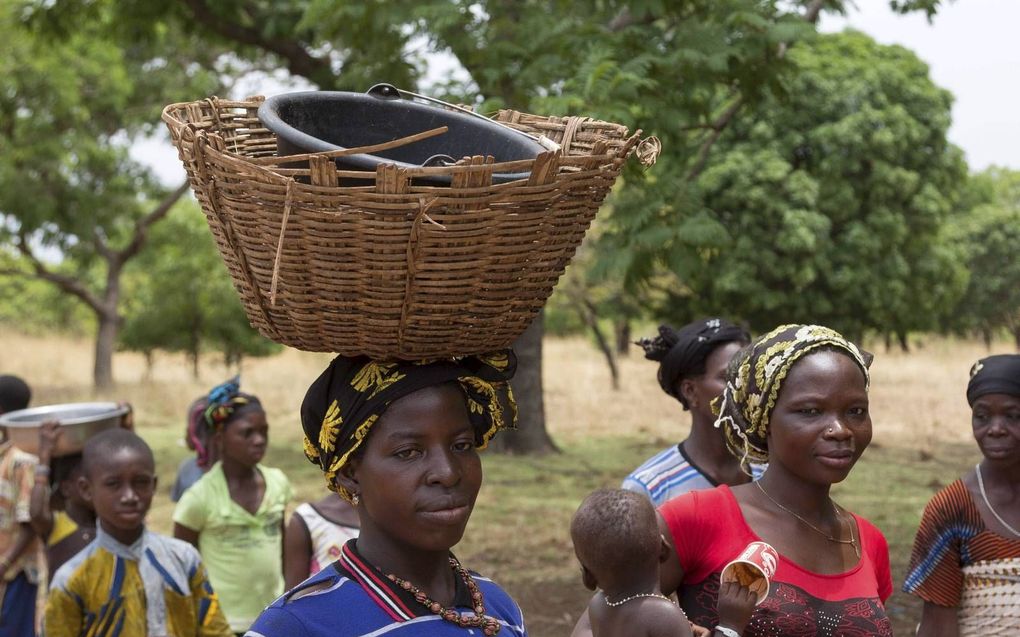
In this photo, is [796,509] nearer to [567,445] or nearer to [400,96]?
[400,96]

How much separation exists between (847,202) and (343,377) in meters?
18.2

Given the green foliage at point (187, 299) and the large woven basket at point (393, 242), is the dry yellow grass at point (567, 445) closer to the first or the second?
the green foliage at point (187, 299)

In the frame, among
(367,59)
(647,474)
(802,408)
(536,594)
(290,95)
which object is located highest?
(367,59)

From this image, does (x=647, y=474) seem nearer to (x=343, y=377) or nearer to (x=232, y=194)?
(x=343, y=377)

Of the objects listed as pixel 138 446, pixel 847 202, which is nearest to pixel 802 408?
pixel 138 446

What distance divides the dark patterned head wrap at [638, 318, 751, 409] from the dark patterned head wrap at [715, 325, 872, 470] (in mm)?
963

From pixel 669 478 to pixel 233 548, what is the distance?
225 cm

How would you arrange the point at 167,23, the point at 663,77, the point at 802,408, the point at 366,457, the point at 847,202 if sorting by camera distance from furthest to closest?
the point at 847,202
the point at 167,23
the point at 663,77
the point at 802,408
the point at 366,457

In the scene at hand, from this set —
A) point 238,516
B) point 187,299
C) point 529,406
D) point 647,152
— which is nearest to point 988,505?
point 647,152

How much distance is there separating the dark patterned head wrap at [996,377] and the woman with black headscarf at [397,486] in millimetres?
2180

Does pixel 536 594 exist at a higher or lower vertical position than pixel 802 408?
lower

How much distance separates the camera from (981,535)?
3.76 metres

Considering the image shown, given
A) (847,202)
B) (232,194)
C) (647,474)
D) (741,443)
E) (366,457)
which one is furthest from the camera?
(847,202)

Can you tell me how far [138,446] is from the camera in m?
4.50
